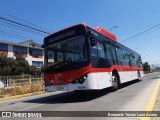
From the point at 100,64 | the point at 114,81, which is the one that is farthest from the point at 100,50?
the point at 114,81

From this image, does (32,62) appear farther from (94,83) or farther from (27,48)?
(94,83)

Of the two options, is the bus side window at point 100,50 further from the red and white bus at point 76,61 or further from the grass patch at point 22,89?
the grass patch at point 22,89

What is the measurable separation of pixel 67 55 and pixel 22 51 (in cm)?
4690

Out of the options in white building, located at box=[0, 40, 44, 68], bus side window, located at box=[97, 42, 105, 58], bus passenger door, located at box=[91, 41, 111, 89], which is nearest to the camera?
bus passenger door, located at box=[91, 41, 111, 89]

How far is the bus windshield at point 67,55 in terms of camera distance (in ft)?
36.3

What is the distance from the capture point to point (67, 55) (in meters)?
11.4

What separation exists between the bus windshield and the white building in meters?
39.8

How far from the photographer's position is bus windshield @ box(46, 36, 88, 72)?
36.3 feet

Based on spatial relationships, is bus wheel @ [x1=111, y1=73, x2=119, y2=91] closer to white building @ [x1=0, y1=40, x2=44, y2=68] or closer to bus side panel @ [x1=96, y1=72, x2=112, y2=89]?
bus side panel @ [x1=96, y1=72, x2=112, y2=89]

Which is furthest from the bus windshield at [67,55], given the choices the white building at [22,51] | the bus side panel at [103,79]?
the white building at [22,51]

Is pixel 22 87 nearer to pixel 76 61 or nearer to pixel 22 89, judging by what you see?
pixel 22 89

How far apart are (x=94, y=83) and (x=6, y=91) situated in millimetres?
11640

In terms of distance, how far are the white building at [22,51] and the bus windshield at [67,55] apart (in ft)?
131

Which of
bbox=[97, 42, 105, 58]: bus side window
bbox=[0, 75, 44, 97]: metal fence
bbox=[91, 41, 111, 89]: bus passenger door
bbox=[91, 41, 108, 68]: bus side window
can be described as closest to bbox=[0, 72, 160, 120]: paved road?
bbox=[91, 41, 111, 89]: bus passenger door
